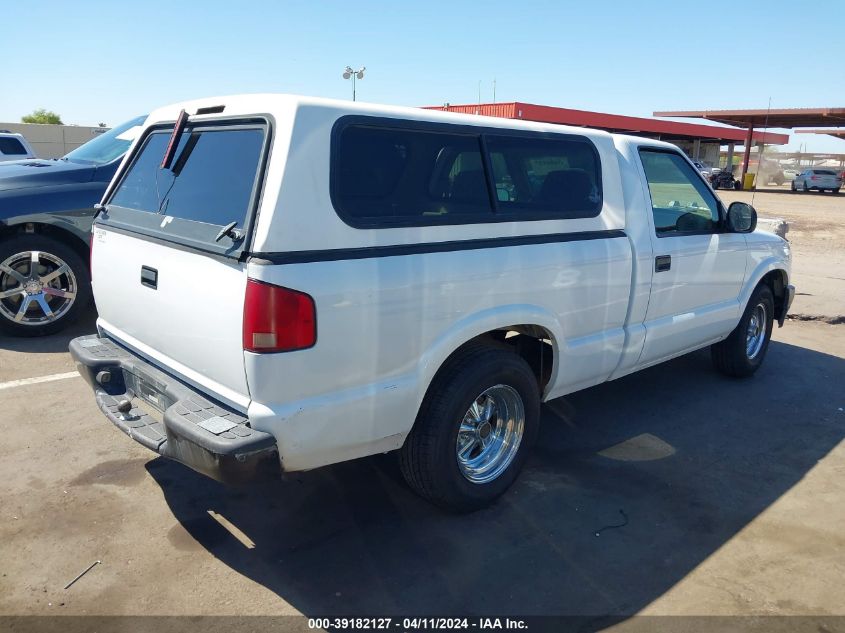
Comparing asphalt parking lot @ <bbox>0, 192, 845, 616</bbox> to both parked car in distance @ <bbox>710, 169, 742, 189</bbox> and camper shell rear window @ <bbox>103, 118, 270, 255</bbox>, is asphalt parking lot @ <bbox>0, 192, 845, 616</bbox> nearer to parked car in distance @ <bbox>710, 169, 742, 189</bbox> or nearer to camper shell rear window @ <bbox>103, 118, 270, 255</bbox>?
camper shell rear window @ <bbox>103, 118, 270, 255</bbox>

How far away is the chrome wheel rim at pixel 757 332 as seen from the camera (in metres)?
5.73

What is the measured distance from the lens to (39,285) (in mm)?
6141

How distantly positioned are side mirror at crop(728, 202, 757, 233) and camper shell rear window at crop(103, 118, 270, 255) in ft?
11.6

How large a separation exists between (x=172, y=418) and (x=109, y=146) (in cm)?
535

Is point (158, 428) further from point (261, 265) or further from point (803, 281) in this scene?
point (803, 281)

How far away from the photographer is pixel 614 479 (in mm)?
3934

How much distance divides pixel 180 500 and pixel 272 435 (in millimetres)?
1300

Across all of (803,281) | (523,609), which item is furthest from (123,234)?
(803,281)

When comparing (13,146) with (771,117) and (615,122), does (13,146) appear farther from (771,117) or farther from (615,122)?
(771,117)

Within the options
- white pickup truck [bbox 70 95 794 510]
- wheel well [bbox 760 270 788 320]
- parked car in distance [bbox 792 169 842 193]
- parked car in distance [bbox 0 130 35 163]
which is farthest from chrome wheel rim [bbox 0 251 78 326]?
parked car in distance [bbox 792 169 842 193]

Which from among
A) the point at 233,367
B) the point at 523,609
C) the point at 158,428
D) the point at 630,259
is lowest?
the point at 523,609

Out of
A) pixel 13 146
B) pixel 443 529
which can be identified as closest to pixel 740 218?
pixel 443 529

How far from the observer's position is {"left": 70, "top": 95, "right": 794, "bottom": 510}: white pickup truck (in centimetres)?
264

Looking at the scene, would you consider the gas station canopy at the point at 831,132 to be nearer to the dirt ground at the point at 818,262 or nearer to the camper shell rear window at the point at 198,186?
the dirt ground at the point at 818,262
